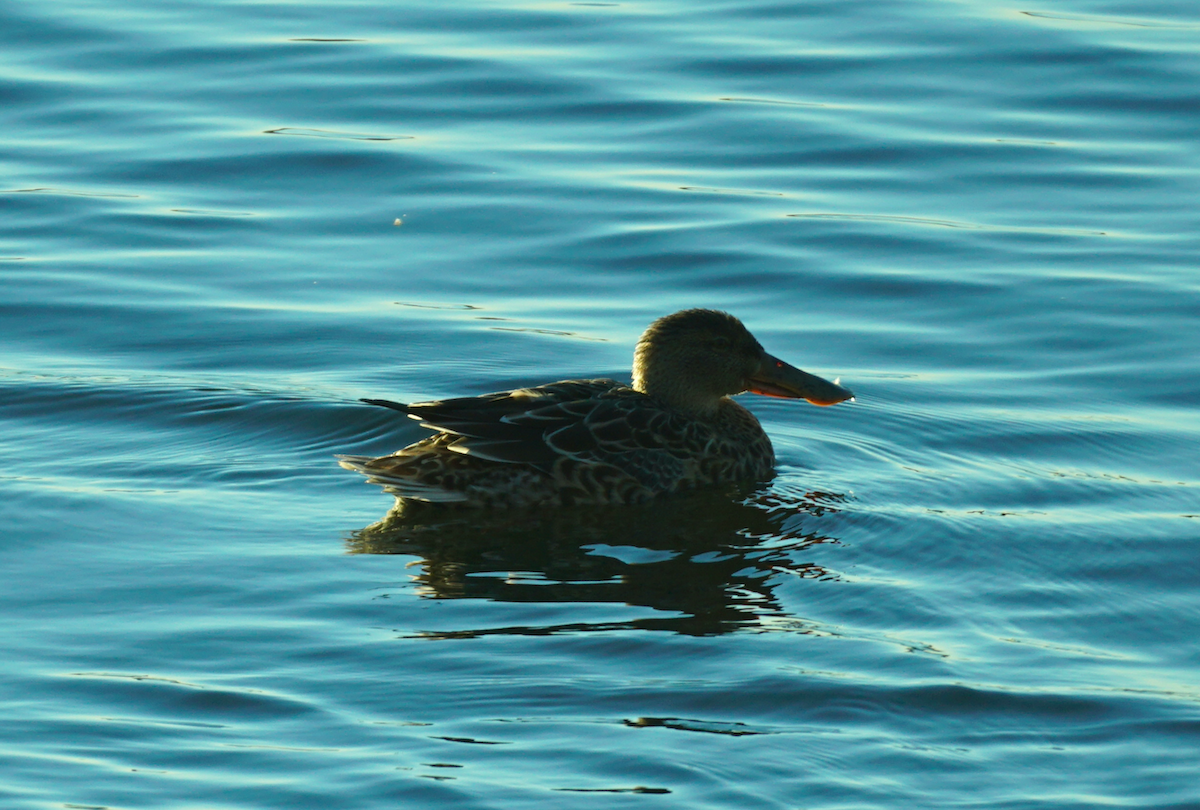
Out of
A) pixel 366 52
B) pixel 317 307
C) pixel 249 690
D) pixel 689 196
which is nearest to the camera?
pixel 249 690

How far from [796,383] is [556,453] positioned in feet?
4.66

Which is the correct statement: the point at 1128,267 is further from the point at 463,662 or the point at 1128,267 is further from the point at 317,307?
the point at 463,662

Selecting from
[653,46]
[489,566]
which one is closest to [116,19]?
[653,46]

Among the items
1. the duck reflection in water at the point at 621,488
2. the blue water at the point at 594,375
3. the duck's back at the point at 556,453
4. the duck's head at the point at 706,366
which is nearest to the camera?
the blue water at the point at 594,375

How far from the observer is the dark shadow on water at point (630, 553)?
721cm

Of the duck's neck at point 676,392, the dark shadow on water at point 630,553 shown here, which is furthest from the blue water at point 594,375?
the duck's neck at point 676,392

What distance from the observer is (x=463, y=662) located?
652 centimetres

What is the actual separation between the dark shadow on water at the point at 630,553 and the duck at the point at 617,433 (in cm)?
11

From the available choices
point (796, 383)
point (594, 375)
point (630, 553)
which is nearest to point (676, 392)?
point (796, 383)

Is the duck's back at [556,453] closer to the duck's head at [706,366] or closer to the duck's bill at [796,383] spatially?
the duck's head at [706,366]

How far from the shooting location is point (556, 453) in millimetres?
8438

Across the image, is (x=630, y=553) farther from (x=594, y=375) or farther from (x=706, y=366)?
(x=594, y=375)

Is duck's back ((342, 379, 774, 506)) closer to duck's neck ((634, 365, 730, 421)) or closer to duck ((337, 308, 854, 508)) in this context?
duck ((337, 308, 854, 508))

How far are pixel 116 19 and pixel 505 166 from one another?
18.7 ft
